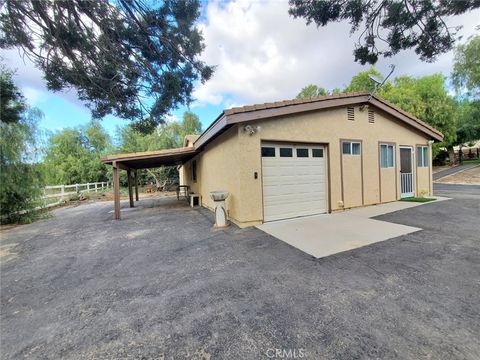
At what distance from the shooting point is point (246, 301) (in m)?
2.70

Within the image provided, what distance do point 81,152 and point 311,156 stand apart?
1455 inches

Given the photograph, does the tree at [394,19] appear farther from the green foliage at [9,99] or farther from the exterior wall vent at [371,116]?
the green foliage at [9,99]

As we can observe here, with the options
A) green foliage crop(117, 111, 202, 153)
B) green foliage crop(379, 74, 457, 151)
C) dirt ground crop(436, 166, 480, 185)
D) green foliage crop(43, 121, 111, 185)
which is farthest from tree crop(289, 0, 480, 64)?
green foliage crop(43, 121, 111, 185)

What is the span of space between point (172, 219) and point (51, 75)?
5249 millimetres

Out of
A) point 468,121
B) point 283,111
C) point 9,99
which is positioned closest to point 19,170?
point 9,99

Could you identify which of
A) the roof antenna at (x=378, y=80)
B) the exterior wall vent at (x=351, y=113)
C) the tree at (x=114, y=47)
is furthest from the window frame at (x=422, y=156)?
the tree at (x=114, y=47)

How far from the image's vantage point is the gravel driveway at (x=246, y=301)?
2006mm

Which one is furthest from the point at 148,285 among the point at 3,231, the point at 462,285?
the point at 3,231

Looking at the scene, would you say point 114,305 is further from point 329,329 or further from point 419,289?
point 419,289

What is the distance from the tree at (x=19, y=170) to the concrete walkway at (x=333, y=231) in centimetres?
916

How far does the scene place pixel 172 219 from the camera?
813 cm

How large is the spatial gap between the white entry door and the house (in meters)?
0.04

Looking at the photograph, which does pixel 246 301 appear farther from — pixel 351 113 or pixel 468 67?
pixel 468 67

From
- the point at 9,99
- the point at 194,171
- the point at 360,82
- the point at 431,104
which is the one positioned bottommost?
the point at 194,171
